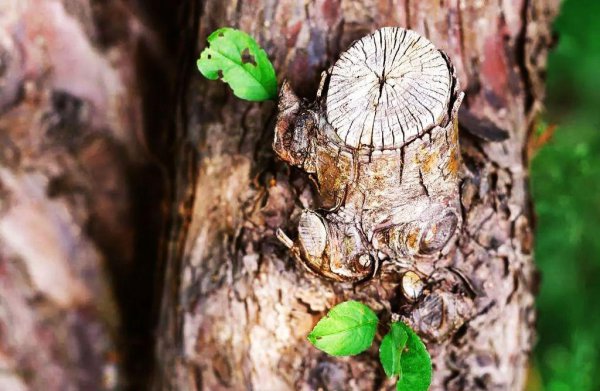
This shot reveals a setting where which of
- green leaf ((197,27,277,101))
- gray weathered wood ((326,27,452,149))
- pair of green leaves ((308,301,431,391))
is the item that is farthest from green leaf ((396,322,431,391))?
green leaf ((197,27,277,101))

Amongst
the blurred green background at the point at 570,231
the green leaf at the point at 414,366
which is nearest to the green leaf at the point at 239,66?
the green leaf at the point at 414,366

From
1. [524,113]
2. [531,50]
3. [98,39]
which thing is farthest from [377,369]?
[98,39]

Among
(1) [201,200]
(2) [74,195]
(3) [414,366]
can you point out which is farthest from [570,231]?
(2) [74,195]

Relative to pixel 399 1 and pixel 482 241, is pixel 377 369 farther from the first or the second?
pixel 399 1

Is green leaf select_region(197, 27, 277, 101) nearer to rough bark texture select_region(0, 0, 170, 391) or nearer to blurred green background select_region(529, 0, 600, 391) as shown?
rough bark texture select_region(0, 0, 170, 391)

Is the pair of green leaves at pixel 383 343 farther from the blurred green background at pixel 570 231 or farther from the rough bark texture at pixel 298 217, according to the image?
the blurred green background at pixel 570 231

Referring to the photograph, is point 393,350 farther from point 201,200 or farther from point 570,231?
point 570,231

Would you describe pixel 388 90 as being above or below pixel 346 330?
above
